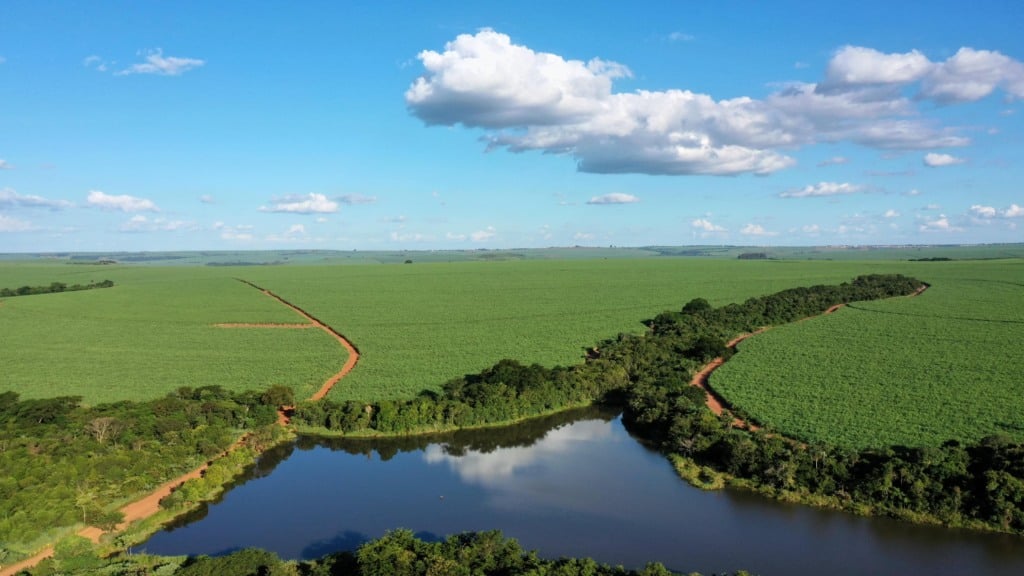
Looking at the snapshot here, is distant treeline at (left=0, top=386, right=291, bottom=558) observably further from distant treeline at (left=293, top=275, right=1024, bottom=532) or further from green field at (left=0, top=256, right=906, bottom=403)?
green field at (left=0, top=256, right=906, bottom=403)

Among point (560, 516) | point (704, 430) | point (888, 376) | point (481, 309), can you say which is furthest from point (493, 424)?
point (481, 309)

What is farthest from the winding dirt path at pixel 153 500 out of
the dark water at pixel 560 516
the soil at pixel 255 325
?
the soil at pixel 255 325

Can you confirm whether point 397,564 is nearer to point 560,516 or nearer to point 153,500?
point 560,516

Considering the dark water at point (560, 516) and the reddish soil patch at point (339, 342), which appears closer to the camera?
the dark water at point (560, 516)

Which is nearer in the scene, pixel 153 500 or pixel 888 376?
pixel 153 500

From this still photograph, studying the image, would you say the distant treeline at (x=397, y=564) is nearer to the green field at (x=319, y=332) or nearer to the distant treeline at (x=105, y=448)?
the distant treeline at (x=105, y=448)

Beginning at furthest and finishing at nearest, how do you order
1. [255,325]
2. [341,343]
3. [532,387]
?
[255,325], [341,343], [532,387]

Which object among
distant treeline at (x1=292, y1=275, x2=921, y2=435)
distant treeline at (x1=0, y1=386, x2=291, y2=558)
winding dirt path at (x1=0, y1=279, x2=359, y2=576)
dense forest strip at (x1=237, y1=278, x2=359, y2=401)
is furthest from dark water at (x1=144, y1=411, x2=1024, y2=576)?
dense forest strip at (x1=237, y1=278, x2=359, y2=401)
